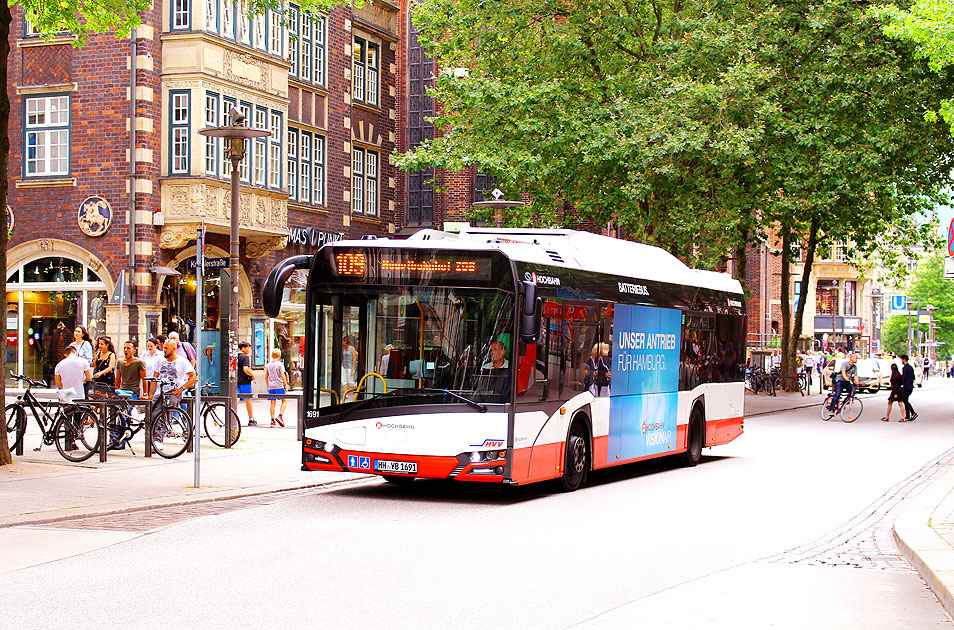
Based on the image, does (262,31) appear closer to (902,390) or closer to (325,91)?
(325,91)

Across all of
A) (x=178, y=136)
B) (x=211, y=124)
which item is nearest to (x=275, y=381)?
(x=211, y=124)

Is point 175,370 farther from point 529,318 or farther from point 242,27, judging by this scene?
point 242,27

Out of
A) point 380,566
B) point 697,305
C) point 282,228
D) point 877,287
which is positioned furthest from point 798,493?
point 877,287

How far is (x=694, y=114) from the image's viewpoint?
106 feet

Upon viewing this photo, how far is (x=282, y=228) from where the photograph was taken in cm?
3491

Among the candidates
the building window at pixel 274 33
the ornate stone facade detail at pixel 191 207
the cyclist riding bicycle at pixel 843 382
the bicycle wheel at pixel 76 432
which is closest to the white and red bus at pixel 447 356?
the bicycle wheel at pixel 76 432

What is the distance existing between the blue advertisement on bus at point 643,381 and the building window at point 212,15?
59.0 feet

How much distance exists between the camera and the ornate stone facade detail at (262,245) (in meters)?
35.0

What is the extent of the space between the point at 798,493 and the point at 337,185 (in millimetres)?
27125

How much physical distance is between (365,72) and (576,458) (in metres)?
29.7

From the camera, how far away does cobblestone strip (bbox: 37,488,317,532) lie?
1190 centimetres

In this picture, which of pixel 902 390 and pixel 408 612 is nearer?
pixel 408 612

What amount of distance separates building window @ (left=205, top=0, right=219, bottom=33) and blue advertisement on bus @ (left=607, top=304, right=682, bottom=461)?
18.0 meters

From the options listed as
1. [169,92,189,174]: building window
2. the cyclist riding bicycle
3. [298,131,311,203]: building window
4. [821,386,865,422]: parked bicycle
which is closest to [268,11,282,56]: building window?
[298,131,311,203]: building window
